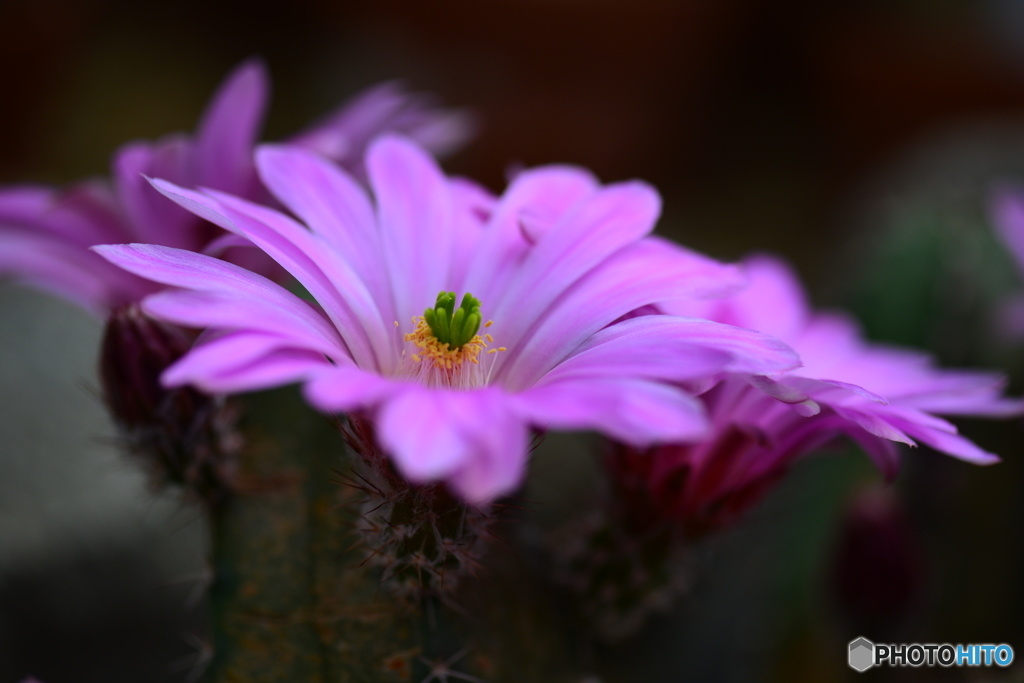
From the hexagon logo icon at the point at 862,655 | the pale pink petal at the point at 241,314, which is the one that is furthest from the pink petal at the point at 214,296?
the hexagon logo icon at the point at 862,655

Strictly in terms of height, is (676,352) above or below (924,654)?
above

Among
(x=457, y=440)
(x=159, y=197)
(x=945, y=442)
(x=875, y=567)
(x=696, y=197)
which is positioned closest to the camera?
(x=457, y=440)

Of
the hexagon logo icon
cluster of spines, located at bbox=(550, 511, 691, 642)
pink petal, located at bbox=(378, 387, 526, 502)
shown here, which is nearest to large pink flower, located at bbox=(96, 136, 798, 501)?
pink petal, located at bbox=(378, 387, 526, 502)

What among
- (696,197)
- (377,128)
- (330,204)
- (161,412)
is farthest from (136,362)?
(696,197)

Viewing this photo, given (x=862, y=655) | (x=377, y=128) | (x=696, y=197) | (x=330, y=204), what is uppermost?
(x=696, y=197)

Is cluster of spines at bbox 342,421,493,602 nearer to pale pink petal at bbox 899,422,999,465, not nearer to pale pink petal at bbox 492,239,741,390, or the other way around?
pale pink petal at bbox 492,239,741,390

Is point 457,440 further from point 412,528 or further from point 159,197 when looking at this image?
point 159,197

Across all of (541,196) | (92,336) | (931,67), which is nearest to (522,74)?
(931,67)

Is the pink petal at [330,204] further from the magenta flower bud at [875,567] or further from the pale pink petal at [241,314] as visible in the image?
the magenta flower bud at [875,567]
